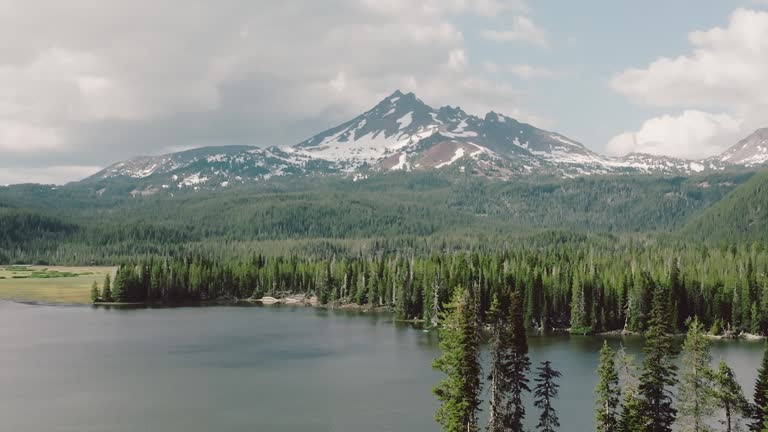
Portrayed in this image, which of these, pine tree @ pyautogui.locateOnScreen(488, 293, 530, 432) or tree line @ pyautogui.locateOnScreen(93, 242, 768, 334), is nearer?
pine tree @ pyautogui.locateOnScreen(488, 293, 530, 432)

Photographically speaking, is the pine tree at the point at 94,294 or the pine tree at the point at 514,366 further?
the pine tree at the point at 94,294

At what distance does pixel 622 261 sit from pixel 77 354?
135370mm

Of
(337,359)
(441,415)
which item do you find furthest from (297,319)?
(441,415)

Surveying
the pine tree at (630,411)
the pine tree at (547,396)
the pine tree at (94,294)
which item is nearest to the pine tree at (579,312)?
the pine tree at (547,396)

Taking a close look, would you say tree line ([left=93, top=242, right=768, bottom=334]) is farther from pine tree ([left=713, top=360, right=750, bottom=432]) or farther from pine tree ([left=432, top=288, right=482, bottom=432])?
pine tree ([left=432, top=288, right=482, bottom=432])

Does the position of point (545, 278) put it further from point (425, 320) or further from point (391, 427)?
point (391, 427)

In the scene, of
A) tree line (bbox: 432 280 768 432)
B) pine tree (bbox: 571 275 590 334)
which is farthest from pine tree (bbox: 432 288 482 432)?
pine tree (bbox: 571 275 590 334)

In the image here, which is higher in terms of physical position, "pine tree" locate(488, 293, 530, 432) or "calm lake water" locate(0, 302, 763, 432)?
"pine tree" locate(488, 293, 530, 432)

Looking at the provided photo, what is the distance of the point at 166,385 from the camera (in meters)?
91.1

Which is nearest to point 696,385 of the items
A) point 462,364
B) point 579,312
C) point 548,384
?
point 548,384

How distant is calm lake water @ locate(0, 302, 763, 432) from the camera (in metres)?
74.4

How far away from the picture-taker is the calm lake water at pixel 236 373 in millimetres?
74375

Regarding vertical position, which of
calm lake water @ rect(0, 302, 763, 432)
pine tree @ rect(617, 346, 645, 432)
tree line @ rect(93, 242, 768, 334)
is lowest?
calm lake water @ rect(0, 302, 763, 432)

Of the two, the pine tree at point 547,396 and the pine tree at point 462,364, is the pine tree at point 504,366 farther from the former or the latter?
the pine tree at point 547,396
